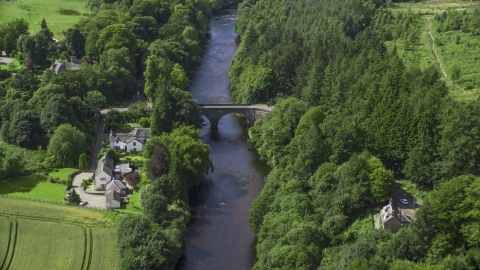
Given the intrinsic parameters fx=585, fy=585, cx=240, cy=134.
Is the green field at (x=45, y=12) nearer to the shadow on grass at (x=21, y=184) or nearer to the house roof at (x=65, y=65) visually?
the house roof at (x=65, y=65)

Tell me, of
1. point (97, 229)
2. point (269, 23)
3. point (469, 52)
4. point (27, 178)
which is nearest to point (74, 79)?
point (27, 178)

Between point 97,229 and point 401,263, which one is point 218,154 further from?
point 401,263

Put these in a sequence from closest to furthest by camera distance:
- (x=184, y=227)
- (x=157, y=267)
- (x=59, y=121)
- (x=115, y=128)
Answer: (x=157, y=267)
(x=184, y=227)
(x=59, y=121)
(x=115, y=128)

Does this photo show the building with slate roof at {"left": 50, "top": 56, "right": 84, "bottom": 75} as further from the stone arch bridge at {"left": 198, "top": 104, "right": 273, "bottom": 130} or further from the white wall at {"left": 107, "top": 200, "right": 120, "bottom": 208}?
the white wall at {"left": 107, "top": 200, "right": 120, "bottom": 208}

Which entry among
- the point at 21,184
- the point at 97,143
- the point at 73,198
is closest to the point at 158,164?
the point at 73,198

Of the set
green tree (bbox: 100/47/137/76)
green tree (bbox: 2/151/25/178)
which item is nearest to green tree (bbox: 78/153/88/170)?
green tree (bbox: 2/151/25/178)

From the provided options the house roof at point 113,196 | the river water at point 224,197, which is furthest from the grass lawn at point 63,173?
the river water at point 224,197

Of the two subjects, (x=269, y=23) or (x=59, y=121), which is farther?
(x=269, y=23)
